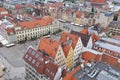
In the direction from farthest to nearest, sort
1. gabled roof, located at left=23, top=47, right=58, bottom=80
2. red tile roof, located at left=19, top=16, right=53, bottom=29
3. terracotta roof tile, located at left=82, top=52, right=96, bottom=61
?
red tile roof, located at left=19, top=16, right=53, bottom=29, terracotta roof tile, located at left=82, top=52, right=96, bottom=61, gabled roof, located at left=23, top=47, right=58, bottom=80

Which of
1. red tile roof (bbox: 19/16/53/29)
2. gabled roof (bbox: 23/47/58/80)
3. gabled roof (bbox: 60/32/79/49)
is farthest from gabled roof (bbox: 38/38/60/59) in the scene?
red tile roof (bbox: 19/16/53/29)

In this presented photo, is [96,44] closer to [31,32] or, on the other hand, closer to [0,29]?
[31,32]

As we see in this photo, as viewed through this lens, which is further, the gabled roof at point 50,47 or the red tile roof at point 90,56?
the red tile roof at point 90,56

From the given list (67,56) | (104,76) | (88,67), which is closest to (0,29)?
(67,56)

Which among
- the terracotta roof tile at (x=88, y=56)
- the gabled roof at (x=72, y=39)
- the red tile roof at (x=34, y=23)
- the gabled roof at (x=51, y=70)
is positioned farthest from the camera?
the red tile roof at (x=34, y=23)

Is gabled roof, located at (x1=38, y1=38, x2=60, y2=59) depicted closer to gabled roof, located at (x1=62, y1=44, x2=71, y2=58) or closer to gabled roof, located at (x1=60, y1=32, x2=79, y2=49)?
gabled roof, located at (x1=62, y1=44, x2=71, y2=58)

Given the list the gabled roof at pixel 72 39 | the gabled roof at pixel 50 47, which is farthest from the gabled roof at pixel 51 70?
the gabled roof at pixel 72 39

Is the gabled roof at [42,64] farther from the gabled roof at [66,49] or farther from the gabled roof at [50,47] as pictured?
the gabled roof at [66,49]

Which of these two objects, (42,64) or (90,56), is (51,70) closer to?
(42,64)
